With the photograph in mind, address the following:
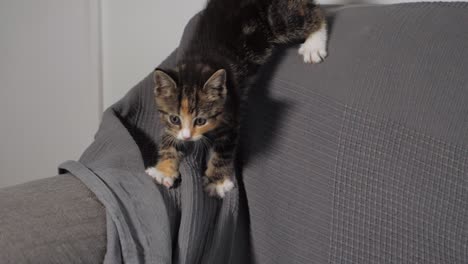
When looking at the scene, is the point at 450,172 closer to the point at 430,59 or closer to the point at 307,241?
the point at 430,59

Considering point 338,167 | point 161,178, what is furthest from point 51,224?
point 338,167

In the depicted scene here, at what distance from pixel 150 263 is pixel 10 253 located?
254mm

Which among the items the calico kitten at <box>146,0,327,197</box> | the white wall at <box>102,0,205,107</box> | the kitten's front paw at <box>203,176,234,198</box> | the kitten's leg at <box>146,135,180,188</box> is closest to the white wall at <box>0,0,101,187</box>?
the white wall at <box>102,0,205,107</box>

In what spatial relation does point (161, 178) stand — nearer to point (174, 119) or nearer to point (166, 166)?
point (166, 166)

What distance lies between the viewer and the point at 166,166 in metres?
1.09

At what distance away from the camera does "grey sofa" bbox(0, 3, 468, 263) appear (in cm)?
92

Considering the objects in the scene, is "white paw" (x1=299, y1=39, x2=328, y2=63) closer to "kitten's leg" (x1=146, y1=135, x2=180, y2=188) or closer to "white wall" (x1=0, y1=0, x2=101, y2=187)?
"kitten's leg" (x1=146, y1=135, x2=180, y2=188)

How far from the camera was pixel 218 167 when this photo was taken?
1107mm

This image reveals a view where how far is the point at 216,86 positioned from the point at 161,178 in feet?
0.79

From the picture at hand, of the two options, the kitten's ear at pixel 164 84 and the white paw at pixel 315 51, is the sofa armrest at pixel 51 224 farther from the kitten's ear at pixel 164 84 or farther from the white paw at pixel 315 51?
the white paw at pixel 315 51

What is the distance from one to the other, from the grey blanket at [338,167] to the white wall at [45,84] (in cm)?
89

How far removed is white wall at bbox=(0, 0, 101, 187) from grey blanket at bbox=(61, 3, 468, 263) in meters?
0.89

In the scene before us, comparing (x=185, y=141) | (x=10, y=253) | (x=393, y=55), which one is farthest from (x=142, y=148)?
(x=393, y=55)

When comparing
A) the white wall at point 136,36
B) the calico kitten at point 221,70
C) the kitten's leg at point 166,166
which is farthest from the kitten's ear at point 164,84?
the white wall at point 136,36
